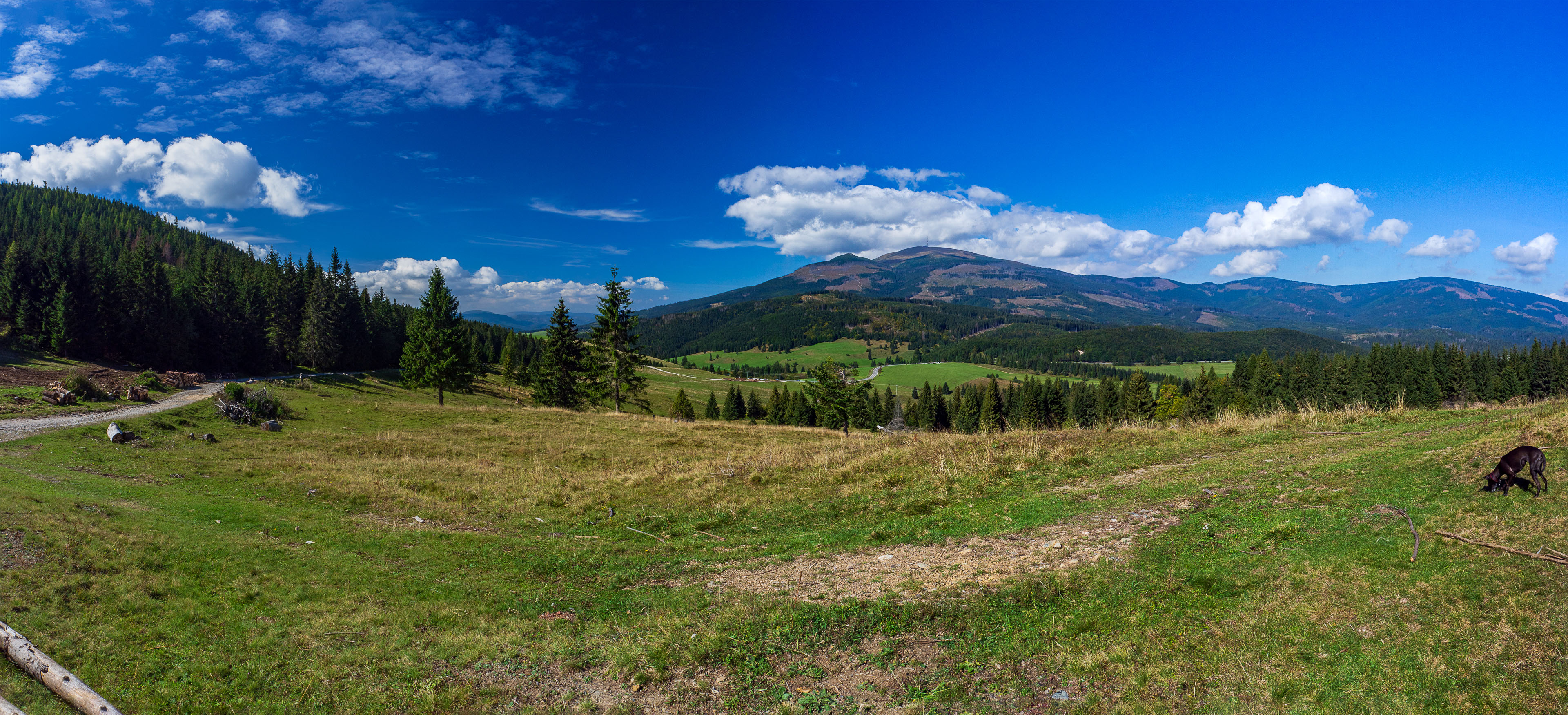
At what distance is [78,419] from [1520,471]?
135 feet

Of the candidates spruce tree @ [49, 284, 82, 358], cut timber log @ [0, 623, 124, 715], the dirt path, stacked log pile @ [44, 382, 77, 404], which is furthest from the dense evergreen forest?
cut timber log @ [0, 623, 124, 715]

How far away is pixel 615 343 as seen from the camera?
46.8m

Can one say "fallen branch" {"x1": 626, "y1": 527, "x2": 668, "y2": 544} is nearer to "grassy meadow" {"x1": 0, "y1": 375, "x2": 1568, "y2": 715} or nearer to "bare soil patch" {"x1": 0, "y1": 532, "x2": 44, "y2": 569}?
"grassy meadow" {"x1": 0, "y1": 375, "x2": 1568, "y2": 715}

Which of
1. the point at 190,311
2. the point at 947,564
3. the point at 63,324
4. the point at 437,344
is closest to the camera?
the point at 947,564

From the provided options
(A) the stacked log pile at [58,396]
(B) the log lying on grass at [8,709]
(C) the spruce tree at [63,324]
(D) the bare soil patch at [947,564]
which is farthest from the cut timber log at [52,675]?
(C) the spruce tree at [63,324]

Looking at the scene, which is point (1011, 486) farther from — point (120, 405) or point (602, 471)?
point (120, 405)

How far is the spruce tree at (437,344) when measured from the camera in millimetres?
49469

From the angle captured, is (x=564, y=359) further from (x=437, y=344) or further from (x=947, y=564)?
(x=947, y=564)

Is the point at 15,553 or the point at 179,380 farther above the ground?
the point at 179,380

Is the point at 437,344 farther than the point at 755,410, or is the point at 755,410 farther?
the point at 755,410

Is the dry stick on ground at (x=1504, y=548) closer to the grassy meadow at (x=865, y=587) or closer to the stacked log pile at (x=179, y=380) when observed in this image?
the grassy meadow at (x=865, y=587)

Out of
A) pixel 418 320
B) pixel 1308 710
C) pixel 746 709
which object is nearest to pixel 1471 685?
pixel 1308 710

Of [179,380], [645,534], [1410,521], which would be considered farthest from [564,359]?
[1410,521]

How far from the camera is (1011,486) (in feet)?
43.4
